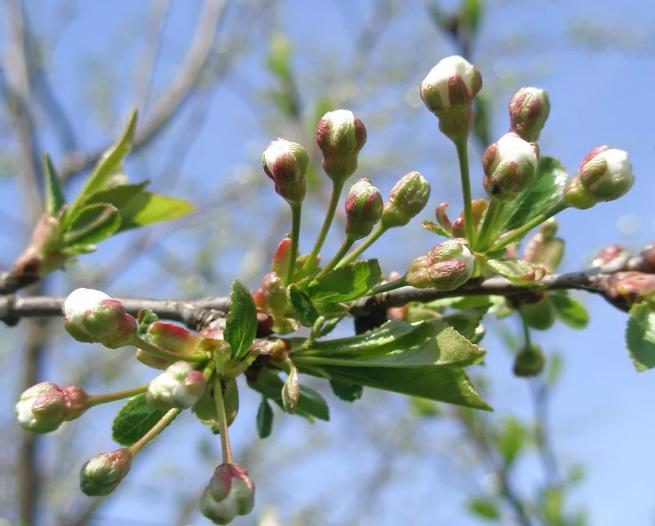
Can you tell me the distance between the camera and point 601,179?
2.84 ft

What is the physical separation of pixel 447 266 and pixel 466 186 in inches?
5.6

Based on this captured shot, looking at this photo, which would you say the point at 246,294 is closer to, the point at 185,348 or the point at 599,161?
the point at 185,348

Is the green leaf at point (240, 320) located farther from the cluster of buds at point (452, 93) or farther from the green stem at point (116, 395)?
the cluster of buds at point (452, 93)

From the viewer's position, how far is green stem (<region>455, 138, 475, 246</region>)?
88 cm

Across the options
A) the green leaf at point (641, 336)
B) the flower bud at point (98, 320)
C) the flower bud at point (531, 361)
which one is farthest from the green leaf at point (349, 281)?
the flower bud at point (531, 361)

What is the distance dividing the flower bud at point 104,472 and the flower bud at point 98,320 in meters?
0.15

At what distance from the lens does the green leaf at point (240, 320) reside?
2.45 ft

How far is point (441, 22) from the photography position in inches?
84.7

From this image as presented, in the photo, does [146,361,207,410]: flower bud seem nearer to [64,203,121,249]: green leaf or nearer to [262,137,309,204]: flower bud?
[262,137,309,204]: flower bud

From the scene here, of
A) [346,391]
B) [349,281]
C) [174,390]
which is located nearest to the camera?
[174,390]

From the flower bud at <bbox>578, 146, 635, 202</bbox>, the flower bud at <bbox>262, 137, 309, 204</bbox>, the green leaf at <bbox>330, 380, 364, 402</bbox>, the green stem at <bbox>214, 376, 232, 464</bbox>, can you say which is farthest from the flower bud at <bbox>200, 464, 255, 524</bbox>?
the flower bud at <bbox>578, 146, 635, 202</bbox>

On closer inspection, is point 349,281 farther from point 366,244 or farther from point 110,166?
point 110,166

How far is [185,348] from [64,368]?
5255 mm

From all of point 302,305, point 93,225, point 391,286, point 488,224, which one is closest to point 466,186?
point 488,224
